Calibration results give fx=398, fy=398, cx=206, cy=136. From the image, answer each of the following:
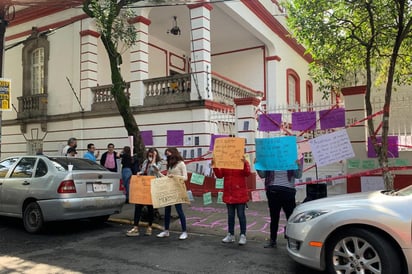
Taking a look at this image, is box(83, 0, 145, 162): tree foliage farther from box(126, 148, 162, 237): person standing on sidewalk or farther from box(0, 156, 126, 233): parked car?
box(126, 148, 162, 237): person standing on sidewalk

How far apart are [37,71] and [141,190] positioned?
12177 mm

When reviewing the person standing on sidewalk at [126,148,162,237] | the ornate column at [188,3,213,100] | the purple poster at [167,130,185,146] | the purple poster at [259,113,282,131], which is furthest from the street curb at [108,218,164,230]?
the ornate column at [188,3,213,100]

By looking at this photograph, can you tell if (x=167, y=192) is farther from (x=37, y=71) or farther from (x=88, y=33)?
(x=37, y=71)

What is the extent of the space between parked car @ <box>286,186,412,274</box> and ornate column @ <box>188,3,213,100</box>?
796cm

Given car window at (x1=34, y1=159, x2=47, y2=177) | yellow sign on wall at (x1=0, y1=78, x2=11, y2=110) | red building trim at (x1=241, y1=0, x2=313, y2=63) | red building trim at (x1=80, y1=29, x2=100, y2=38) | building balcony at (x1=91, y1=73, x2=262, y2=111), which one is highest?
red building trim at (x1=241, y1=0, x2=313, y2=63)

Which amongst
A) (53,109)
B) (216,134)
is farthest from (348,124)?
(53,109)

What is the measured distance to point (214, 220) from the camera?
27.0 ft

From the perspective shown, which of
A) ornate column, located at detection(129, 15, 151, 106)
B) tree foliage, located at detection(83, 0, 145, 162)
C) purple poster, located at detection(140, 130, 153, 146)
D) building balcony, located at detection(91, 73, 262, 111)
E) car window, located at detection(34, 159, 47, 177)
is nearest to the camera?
car window, located at detection(34, 159, 47, 177)

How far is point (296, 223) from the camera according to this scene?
4730 millimetres

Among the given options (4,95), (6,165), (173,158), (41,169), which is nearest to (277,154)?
(173,158)

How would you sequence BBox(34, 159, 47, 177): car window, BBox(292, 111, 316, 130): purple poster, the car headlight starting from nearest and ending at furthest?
the car headlight
BBox(34, 159, 47, 177): car window
BBox(292, 111, 316, 130): purple poster

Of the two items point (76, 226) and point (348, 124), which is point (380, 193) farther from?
point (76, 226)

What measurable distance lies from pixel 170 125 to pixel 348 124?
5696 mm

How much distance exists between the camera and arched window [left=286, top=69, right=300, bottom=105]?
19766 millimetres
